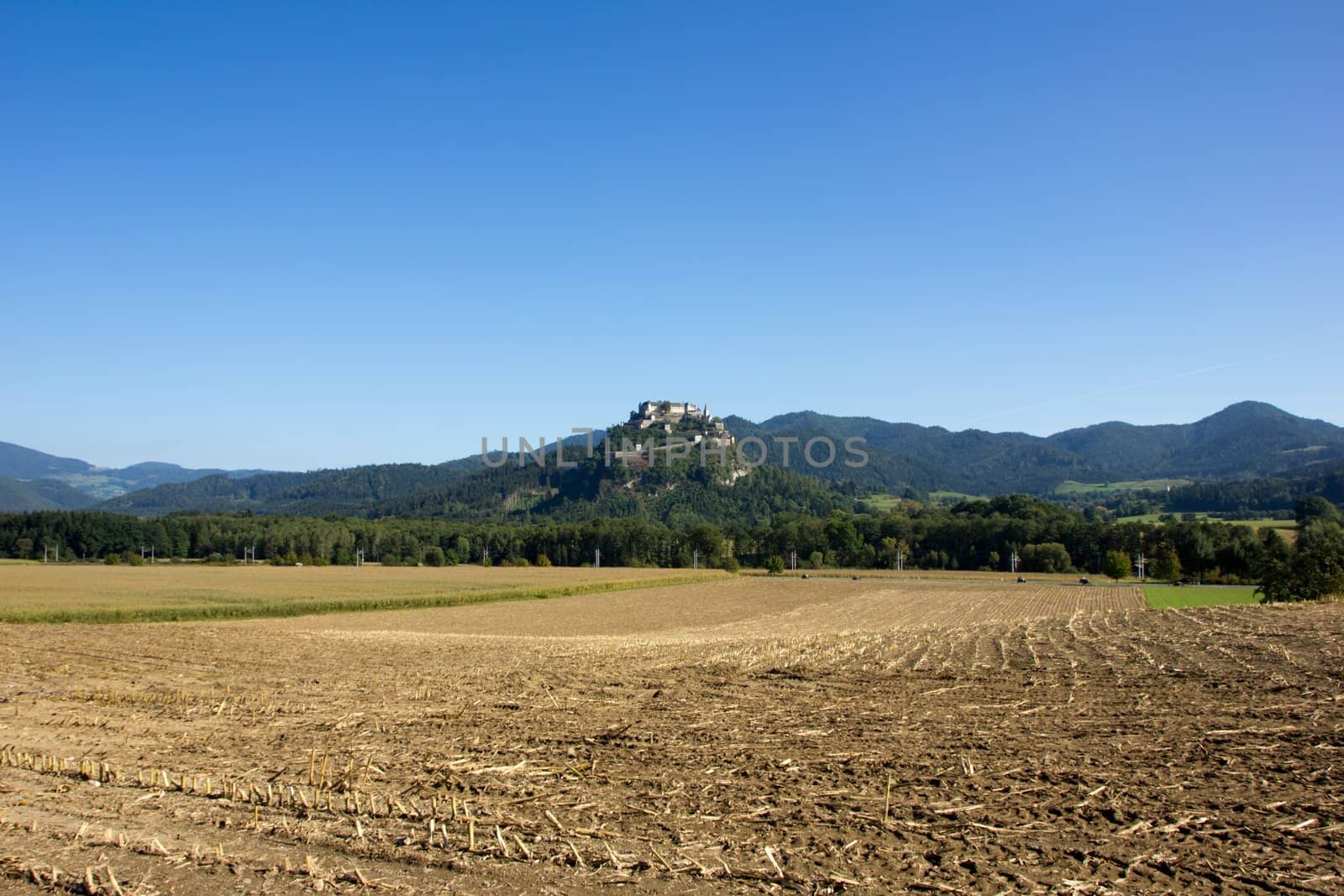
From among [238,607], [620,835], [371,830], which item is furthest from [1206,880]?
[238,607]

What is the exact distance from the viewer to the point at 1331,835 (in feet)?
31.9

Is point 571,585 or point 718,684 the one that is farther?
point 571,585

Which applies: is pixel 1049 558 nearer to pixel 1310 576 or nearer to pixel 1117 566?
pixel 1117 566

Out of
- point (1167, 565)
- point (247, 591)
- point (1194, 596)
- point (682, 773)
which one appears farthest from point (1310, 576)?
point (247, 591)

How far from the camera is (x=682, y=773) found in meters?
13.0

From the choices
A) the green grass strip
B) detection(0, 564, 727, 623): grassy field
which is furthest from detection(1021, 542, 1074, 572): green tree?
the green grass strip

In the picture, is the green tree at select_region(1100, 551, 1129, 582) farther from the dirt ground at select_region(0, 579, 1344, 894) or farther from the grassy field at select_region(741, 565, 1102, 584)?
the dirt ground at select_region(0, 579, 1344, 894)

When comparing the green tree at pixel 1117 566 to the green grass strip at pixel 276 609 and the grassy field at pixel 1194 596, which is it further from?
the green grass strip at pixel 276 609

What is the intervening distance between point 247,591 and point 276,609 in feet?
42.2

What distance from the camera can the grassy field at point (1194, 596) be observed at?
216ft

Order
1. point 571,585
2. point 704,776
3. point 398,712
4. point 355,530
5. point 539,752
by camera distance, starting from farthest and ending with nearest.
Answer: point 355,530 < point 571,585 < point 398,712 < point 539,752 < point 704,776

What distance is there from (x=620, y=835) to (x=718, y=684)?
12170 mm

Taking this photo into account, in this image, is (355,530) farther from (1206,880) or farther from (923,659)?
(1206,880)

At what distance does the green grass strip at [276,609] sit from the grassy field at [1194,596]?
43.6 m
